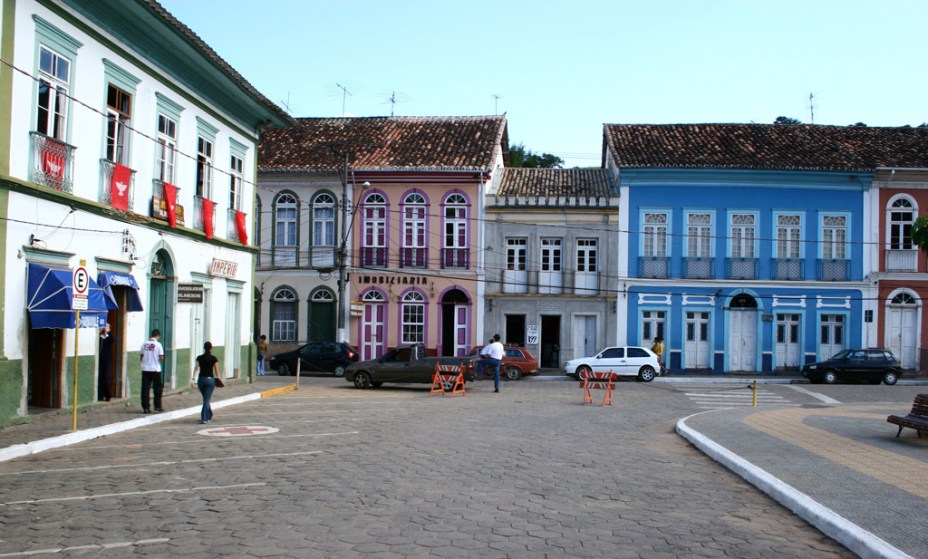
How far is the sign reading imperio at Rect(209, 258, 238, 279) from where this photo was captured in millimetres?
22820

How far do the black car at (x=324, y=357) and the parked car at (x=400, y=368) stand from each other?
230 inches

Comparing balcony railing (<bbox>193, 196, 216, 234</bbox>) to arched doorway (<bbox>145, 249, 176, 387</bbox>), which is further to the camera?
balcony railing (<bbox>193, 196, 216, 234</bbox>)

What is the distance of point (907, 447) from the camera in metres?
12.1

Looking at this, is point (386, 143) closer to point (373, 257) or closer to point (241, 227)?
point (373, 257)

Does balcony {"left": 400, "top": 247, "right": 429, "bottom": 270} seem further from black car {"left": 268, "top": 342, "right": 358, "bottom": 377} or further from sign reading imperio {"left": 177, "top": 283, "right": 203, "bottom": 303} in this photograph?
sign reading imperio {"left": 177, "top": 283, "right": 203, "bottom": 303}

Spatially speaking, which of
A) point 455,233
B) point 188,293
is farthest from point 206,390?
point 455,233

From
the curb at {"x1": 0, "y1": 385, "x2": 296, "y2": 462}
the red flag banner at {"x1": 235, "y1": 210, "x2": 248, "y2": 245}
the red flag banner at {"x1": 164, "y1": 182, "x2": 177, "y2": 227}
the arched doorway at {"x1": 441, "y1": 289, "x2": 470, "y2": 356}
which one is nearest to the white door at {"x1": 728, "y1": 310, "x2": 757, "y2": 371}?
the arched doorway at {"x1": 441, "y1": 289, "x2": 470, "y2": 356}

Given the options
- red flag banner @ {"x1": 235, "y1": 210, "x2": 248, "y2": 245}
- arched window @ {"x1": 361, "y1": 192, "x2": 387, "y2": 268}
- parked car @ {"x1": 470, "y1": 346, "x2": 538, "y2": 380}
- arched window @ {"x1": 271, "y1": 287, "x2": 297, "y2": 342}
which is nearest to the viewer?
red flag banner @ {"x1": 235, "y1": 210, "x2": 248, "y2": 245}

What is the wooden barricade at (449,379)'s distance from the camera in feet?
76.3

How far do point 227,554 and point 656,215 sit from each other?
30.8 meters

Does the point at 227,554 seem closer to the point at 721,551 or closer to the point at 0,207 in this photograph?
the point at 721,551

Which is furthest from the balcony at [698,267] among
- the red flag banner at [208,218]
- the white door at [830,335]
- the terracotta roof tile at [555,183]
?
the red flag banner at [208,218]

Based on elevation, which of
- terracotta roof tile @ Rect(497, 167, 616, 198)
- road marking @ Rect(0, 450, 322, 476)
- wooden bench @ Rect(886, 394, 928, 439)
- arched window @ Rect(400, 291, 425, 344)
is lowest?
road marking @ Rect(0, 450, 322, 476)

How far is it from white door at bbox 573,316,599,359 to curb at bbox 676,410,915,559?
23286mm
